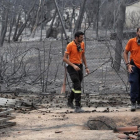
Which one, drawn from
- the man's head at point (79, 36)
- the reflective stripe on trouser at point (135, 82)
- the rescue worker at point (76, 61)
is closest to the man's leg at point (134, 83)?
the reflective stripe on trouser at point (135, 82)

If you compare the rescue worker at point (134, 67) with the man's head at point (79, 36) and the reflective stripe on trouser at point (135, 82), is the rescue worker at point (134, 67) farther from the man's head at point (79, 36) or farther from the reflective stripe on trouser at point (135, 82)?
the man's head at point (79, 36)

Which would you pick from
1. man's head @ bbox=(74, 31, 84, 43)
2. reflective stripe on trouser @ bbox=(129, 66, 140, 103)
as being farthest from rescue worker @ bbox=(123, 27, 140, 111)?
man's head @ bbox=(74, 31, 84, 43)

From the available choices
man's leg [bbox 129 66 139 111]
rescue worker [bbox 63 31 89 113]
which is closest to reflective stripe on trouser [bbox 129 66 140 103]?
man's leg [bbox 129 66 139 111]

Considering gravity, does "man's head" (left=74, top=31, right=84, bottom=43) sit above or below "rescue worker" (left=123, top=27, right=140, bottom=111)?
above

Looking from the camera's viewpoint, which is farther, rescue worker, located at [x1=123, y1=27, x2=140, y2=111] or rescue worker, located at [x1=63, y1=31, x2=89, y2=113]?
rescue worker, located at [x1=63, y1=31, x2=89, y2=113]

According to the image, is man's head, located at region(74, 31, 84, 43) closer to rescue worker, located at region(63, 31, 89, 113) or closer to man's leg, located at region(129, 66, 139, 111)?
rescue worker, located at region(63, 31, 89, 113)

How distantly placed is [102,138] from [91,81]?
9.73 metres

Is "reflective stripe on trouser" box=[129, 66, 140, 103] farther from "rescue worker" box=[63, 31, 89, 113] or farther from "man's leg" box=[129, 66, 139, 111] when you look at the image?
"rescue worker" box=[63, 31, 89, 113]

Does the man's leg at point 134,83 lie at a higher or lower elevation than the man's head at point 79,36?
lower

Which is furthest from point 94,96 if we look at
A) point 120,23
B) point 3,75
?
point 120,23

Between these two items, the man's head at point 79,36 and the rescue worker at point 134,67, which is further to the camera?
the man's head at point 79,36

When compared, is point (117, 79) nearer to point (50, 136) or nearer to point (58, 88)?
point (58, 88)

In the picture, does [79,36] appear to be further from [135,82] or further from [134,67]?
[135,82]

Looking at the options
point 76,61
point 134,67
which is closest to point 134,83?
point 134,67
